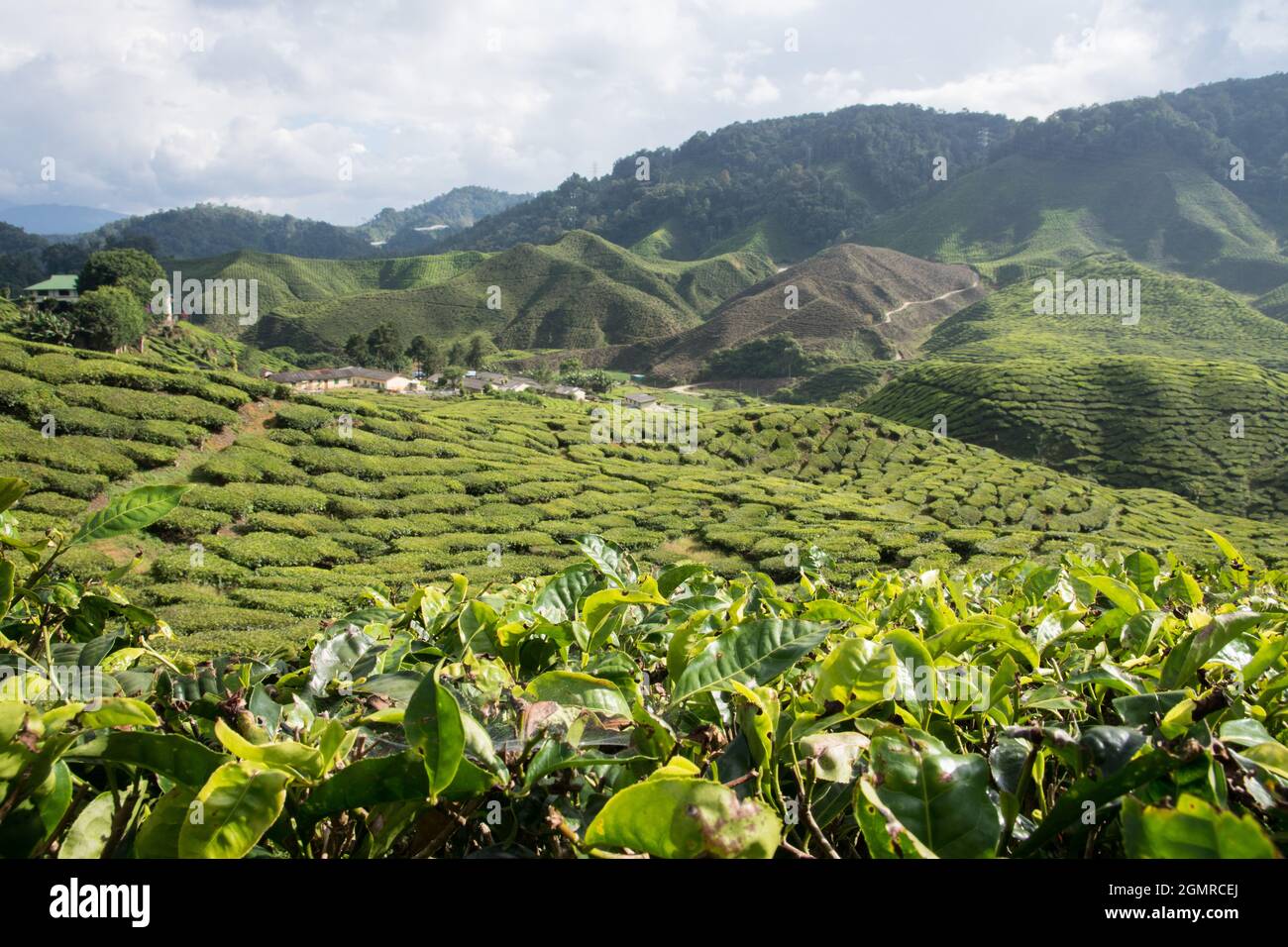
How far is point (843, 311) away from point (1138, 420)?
110ft

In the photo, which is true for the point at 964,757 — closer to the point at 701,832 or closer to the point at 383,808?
the point at 701,832

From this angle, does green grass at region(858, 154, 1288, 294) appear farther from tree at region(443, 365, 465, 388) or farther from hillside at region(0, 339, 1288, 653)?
hillside at region(0, 339, 1288, 653)

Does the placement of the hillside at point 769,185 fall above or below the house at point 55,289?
above

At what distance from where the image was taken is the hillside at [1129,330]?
43031 mm

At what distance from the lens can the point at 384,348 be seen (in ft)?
153

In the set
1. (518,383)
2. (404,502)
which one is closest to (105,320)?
(518,383)

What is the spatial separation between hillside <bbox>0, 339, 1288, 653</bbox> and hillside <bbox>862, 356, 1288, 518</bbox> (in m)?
3.35

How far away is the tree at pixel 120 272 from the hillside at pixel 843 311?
1309 inches

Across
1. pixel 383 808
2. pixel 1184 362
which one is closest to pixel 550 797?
pixel 383 808

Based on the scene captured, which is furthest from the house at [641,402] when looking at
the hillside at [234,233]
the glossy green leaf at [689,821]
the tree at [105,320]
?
the hillside at [234,233]

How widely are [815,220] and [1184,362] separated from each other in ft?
265

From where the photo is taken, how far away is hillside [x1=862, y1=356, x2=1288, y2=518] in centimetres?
2381

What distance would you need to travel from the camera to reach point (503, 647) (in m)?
1.05

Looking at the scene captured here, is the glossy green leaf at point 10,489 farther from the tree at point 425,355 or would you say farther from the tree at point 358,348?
the tree at point 358,348
